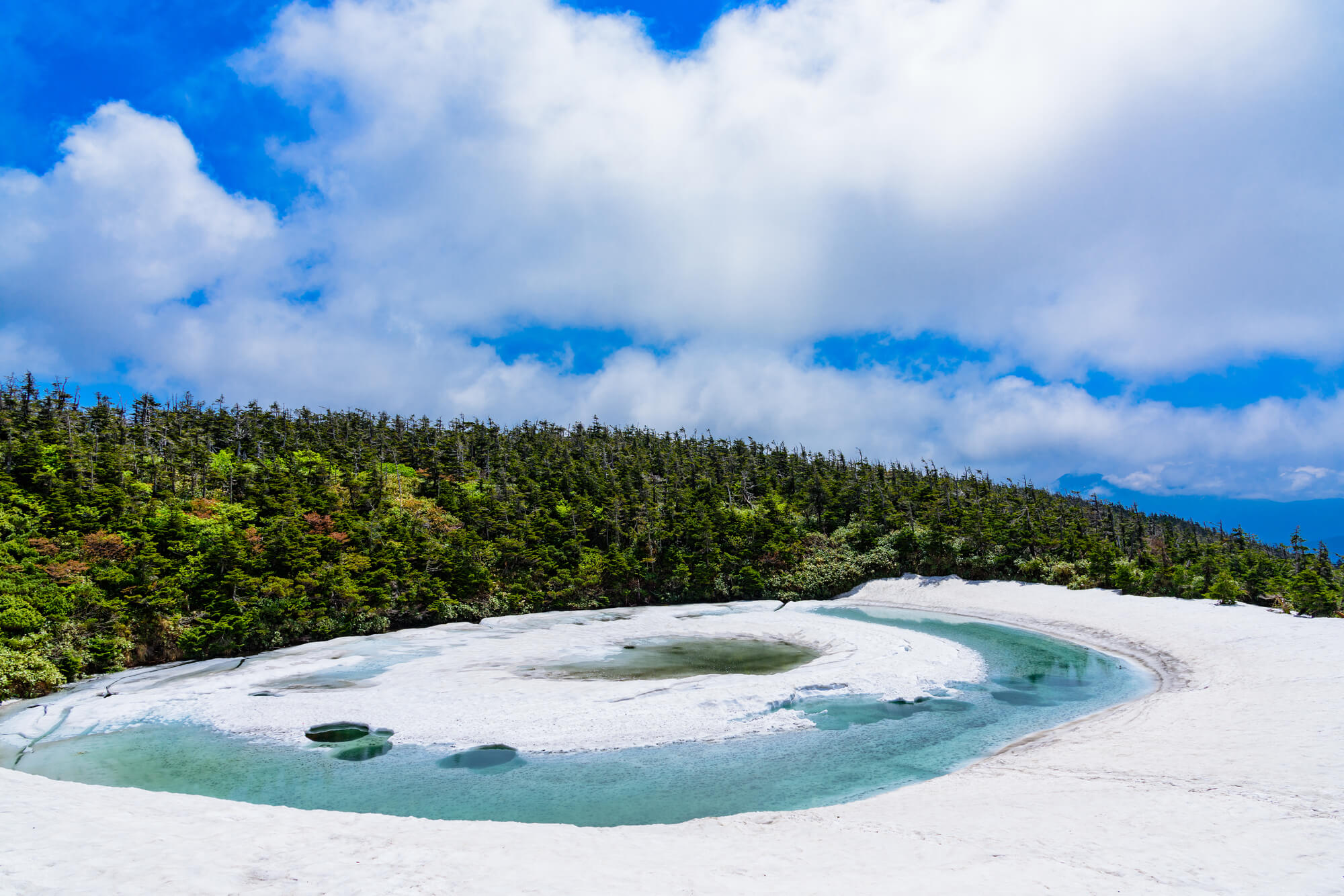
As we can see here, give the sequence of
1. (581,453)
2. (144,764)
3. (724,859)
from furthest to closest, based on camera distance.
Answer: (581,453)
(144,764)
(724,859)

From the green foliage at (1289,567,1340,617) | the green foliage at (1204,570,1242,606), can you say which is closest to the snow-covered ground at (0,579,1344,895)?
the green foliage at (1289,567,1340,617)

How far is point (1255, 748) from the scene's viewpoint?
53.0 ft

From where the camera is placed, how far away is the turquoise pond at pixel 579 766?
16.0m

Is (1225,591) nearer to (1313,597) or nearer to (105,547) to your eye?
(1313,597)

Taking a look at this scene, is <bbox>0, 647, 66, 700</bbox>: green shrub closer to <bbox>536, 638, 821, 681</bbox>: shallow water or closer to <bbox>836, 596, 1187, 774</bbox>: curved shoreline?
<bbox>536, 638, 821, 681</bbox>: shallow water

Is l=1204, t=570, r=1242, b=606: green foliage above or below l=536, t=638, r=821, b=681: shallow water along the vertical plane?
above

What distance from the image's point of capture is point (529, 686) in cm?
2659

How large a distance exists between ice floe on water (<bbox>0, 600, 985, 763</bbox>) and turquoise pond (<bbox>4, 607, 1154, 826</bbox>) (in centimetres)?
96

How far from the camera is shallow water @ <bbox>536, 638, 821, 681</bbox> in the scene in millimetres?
29766

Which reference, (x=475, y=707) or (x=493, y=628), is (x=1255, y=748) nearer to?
(x=475, y=707)

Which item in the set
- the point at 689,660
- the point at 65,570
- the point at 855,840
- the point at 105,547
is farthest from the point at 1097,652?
the point at 105,547

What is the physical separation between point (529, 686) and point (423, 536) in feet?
92.2

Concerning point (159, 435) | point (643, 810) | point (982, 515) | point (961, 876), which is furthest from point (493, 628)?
point (159, 435)

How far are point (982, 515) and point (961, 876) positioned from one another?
58379 millimetres
